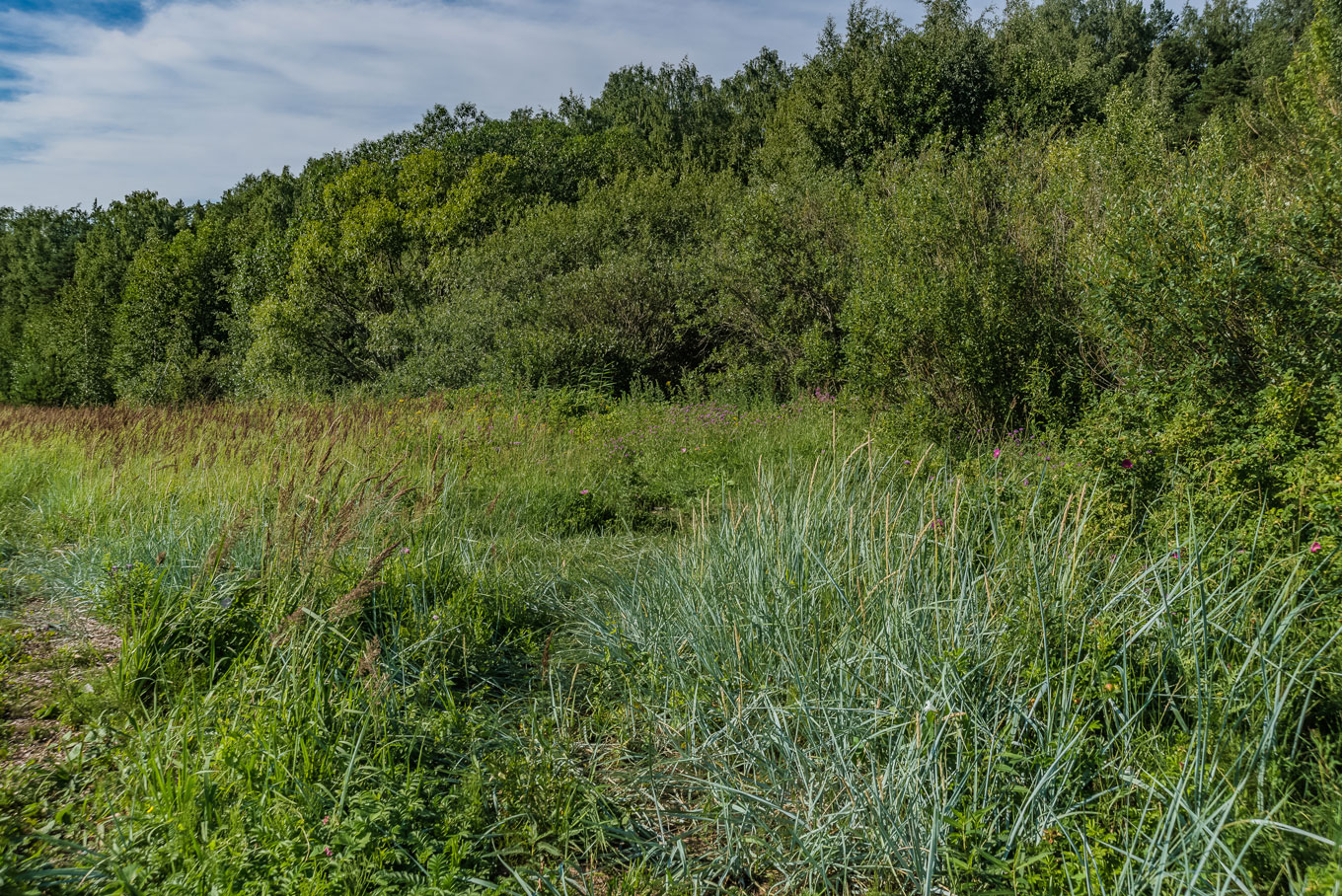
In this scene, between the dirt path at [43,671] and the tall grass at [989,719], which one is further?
the dirt path at [43,671]

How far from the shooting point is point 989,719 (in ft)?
8.01

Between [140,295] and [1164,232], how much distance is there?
35891 millimetres

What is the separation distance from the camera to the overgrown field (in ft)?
6.73

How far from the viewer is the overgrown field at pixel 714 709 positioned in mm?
2053

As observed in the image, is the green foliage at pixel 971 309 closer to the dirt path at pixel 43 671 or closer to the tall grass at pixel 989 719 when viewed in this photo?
the tall grass at pixel 989 719

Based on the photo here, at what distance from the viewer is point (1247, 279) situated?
3811 mm

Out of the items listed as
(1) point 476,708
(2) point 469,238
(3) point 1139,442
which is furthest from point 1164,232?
(2) point 469,238

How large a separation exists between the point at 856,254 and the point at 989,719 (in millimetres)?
9935

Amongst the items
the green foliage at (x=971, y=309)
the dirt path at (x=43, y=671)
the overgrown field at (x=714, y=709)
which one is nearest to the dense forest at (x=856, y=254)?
the green foliage at (x=971, y=309)

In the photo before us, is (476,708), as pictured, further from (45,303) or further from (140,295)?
(45,303)

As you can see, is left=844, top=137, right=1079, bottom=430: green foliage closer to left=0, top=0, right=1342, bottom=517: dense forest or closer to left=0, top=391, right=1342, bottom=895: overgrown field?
left=0, top=0, right=1342, bottom=517: dense forest

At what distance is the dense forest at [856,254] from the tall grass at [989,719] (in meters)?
0.99

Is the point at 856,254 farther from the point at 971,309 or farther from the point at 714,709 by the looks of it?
the point at 714,709

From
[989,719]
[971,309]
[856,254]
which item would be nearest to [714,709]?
[989,719]
